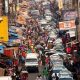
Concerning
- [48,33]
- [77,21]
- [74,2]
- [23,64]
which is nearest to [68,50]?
[77,21]

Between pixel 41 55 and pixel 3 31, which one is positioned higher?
pixel 3 31

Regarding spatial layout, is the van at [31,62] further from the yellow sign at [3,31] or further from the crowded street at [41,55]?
the yellow sign at [3,31]

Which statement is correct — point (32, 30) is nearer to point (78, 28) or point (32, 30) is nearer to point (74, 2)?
point (74, 2)

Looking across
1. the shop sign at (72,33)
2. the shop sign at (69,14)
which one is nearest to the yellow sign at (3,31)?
the shop sign at (69,14)

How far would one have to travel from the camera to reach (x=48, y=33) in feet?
255

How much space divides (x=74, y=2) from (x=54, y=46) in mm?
8581

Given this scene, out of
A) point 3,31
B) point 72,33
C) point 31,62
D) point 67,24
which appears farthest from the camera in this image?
point 72,33

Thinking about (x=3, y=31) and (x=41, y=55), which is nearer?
(x=3, y=31)

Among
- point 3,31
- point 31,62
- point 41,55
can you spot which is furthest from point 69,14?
point 3,31

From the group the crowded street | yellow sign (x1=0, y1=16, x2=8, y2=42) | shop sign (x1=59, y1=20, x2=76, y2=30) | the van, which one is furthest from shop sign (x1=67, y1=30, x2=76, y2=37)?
yellow sign (x1=0, y1=16, x2=8, y2=42)

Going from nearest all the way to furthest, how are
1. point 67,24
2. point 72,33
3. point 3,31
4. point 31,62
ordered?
1. point 3,31
2. point 31,62
3. point 67,24
4. point 72,33

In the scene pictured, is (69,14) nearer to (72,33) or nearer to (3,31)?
(72,33)

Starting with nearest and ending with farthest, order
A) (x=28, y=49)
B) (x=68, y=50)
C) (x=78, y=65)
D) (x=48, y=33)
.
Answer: (x=78, y=65) < (x=68, y=50) < (x=28, y=49) < (x=48, y=33)

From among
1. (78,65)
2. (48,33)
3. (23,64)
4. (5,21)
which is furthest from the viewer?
(48,33)
